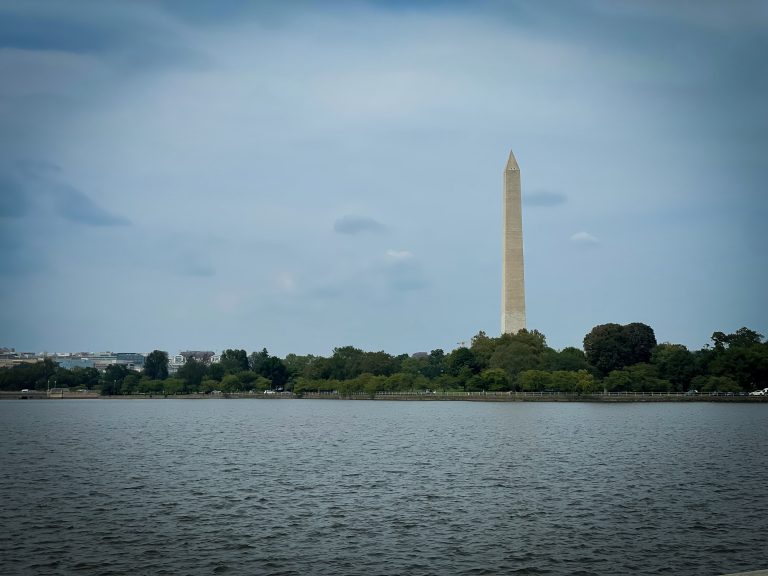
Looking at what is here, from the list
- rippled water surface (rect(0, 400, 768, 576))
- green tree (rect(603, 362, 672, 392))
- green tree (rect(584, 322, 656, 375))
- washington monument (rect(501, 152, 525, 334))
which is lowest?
rippled water surface (rect(0, 400, 768, 576))

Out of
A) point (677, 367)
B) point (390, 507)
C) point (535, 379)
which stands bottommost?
point (390, 507)

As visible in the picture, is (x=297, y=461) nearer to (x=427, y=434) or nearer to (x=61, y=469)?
(x=61, y=469)

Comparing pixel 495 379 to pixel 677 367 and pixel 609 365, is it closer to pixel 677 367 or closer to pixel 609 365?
pixel 609 365

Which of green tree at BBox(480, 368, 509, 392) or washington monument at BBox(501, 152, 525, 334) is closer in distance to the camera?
washington monument at BBox(501, 152, 525, 334)

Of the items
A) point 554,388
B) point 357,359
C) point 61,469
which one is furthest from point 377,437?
point 357,359

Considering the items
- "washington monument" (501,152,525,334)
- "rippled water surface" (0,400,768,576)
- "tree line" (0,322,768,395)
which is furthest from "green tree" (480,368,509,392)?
"rippled water surface" (0,400,768,576)

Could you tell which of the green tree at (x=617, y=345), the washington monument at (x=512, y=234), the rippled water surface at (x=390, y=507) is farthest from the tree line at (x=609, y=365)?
the rippled water surface at (x=390, y=507)

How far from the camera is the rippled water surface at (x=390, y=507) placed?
71.7 feet

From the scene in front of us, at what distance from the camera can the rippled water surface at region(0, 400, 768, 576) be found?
71.7 feet

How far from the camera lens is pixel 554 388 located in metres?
131

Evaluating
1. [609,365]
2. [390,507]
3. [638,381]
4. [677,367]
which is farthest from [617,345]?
[390,507]

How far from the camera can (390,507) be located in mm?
29297

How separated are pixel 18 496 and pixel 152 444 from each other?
25.0m

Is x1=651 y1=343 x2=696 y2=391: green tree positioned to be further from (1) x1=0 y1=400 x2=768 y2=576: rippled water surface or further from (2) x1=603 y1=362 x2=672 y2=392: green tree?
(1) x1=0 y1=400 x2=768 y2=576: rippled water surface
